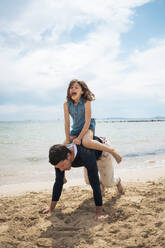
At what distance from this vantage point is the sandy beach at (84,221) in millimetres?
2836

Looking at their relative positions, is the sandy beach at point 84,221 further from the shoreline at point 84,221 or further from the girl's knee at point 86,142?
the girl's knee at point 86,142

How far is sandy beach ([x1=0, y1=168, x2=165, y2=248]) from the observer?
284cm

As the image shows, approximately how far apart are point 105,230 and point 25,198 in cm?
209

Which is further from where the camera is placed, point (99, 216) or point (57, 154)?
point (99, 216)

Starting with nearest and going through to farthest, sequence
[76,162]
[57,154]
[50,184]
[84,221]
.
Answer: [57,154] → [84,221] → [76,162] → [50,184]

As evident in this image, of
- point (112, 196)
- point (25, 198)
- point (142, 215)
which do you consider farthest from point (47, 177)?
point (142, 215)

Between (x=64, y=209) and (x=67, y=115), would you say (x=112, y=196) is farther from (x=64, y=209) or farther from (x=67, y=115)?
(x=67, y=115)

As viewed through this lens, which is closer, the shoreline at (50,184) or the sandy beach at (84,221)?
the sandy beach at (84,221)

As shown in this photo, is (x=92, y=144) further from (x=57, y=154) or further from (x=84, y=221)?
(x=84, y=221)

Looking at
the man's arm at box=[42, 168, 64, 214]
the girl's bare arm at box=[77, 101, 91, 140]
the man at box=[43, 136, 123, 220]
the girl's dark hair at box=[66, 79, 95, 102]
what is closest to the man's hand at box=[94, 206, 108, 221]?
the man at box=[43, 136, 123, 220]

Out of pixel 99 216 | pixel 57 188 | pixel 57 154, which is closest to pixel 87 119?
pixel 57 154

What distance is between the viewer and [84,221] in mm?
3439

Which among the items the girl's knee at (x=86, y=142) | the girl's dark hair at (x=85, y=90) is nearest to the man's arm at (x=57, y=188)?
the girl's knee at (x=86, y=142)

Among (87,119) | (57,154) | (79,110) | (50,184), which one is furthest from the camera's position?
(50,184)
